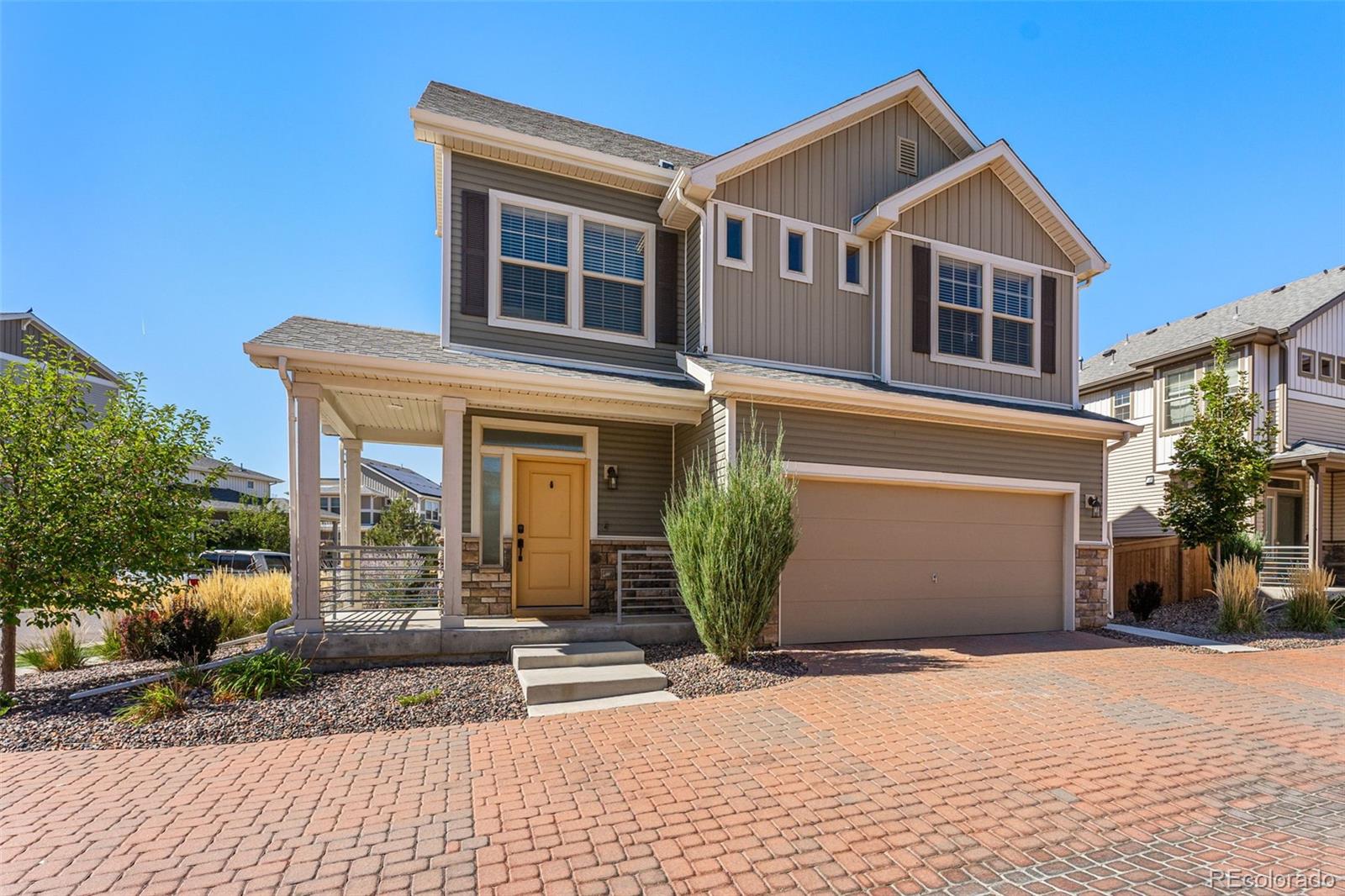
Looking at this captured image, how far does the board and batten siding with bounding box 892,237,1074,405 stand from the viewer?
9406 mm

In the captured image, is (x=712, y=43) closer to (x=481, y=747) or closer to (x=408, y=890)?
(x=481, y=747)

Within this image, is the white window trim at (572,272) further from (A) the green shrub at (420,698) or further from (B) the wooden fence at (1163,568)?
(B) the wooden fence at (1163,568)

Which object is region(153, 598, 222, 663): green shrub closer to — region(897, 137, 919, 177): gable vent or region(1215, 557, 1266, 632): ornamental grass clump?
region(897, 137, 919, 177): gable vent

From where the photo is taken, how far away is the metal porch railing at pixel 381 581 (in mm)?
7441

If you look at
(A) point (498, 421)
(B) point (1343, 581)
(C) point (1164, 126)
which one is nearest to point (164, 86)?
(A) point (498, 421)

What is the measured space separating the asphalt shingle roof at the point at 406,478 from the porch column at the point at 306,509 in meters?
27.4

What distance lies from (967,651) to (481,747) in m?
5.88

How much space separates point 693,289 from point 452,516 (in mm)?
4507

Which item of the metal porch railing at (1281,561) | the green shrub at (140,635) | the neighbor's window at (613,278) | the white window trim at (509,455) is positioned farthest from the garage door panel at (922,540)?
the metal porch railing at (1281,561)

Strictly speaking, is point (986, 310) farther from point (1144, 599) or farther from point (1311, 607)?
point (1311, 607)

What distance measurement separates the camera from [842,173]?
9570 mm

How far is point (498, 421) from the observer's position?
339 inches

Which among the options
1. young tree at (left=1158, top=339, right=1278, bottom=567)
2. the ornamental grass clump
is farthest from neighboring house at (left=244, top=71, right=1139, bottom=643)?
young tree at (left=1158, top=339, right=1278, bottom=567)

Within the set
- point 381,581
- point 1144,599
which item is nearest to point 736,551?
point 381,581
